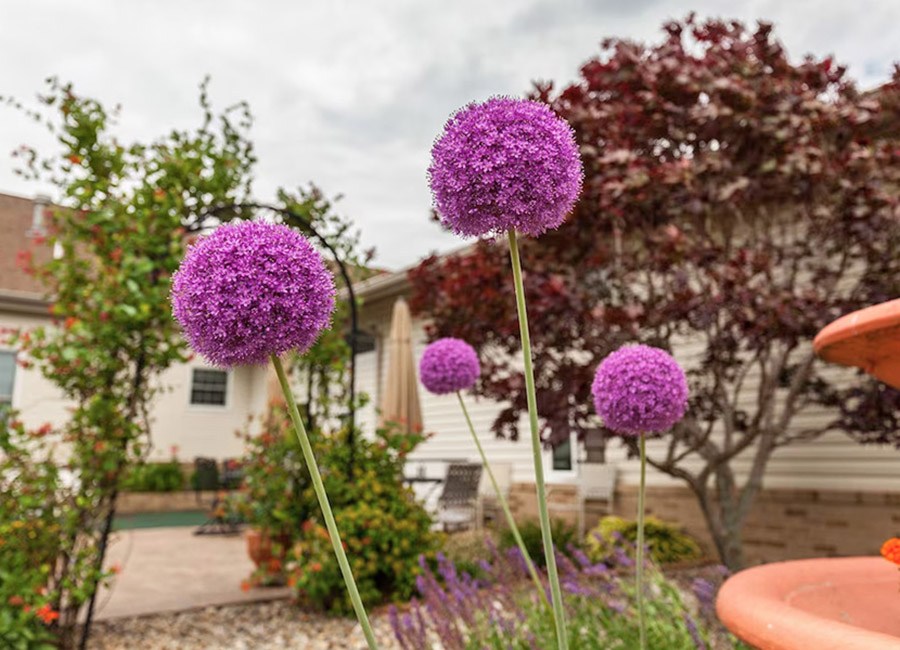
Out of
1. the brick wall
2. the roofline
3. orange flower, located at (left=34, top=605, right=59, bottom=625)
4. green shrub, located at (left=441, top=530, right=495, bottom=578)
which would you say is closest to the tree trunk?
the brick wall

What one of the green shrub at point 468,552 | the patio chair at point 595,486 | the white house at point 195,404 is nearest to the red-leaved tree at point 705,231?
the green shrub at point 468,552

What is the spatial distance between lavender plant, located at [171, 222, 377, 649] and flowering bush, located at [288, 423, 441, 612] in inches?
167

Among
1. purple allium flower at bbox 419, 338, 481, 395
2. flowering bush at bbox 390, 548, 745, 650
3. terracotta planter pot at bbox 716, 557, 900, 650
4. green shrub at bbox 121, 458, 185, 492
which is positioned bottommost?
green shrub at bbox 121, 458, 185, 492

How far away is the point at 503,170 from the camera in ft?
3.76

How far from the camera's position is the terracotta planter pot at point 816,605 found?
1.14 m

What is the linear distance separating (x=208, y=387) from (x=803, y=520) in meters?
15.4

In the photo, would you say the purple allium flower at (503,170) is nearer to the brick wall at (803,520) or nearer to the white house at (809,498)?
the white house at (809,498)

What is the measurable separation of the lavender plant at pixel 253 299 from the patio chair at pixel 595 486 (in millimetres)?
7464

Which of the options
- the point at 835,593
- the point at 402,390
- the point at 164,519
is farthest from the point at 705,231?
the point at 164,519

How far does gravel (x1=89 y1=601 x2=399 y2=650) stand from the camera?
4.43 m

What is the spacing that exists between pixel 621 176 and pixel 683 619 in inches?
118

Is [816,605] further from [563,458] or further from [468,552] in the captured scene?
[563,458]

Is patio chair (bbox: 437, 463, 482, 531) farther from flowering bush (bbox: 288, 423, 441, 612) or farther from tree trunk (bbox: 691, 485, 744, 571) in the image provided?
tree trunk (bbox: 691, 485, 744, 571)

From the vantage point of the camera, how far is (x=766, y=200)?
5.34 metres
